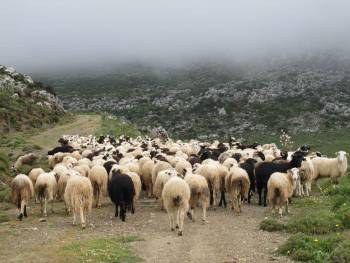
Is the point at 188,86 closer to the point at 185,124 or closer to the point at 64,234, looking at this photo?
the point at 185,124

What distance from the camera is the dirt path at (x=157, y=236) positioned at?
12578 millimetres

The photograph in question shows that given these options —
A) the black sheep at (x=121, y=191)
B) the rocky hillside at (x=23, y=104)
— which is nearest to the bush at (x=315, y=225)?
the black sheep at (x=121, y=191)

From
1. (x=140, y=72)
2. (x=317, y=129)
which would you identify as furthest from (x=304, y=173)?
(x=140, y=72)

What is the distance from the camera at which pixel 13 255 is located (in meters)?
12.8

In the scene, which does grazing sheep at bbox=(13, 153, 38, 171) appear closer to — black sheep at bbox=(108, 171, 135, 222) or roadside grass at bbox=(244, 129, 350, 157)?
black sheep at bbox=(108, 171, 135, 222)

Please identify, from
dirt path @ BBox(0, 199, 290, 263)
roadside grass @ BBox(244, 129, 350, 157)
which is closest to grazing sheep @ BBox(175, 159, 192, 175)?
dirt path @ BBox(0, 199, 290, 263)

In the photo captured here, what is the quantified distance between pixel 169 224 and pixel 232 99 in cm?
9398

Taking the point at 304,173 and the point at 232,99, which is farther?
the point at 232,99

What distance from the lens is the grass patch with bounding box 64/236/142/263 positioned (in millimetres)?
12125

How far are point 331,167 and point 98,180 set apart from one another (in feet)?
36.8

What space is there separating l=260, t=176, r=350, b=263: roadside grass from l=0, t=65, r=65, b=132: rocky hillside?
4497 cm

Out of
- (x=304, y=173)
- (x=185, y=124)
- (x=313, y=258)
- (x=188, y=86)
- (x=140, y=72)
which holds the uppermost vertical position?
(x=140, y=72)

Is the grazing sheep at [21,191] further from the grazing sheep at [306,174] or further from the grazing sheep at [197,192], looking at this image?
the grazing sheep at [306,174]

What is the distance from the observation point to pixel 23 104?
223 ft
